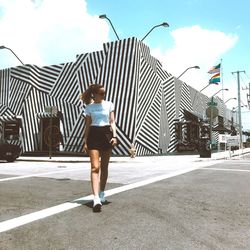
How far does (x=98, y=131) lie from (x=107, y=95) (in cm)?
2404

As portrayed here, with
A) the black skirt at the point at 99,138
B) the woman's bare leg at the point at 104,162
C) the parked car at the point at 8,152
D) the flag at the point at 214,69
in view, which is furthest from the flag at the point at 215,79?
the black skirt at the point at 99,138

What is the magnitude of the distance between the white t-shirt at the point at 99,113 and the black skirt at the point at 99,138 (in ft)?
0.25

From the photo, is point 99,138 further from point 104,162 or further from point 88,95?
point 88,95

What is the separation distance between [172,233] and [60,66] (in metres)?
29.5

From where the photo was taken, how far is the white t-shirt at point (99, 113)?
523cm

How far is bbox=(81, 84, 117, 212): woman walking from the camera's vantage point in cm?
511

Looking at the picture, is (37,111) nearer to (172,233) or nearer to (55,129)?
(55,129)

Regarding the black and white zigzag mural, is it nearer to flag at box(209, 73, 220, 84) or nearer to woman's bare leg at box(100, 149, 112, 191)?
flag at box(209, 73, 220, 84)

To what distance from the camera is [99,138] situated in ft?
17.0

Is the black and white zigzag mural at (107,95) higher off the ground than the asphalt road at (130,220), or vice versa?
the black and white zigzag mural at (107,95)

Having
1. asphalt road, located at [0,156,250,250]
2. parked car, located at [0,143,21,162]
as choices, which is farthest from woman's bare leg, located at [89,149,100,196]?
parked car, located at [0,143,21,162]

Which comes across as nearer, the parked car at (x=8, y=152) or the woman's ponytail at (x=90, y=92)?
the woman's ponytail at (x=90, y=92)

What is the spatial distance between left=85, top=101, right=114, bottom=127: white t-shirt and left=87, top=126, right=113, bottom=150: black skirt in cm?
7

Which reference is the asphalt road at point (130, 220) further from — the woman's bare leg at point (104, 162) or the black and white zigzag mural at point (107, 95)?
the black and white zigzag mural at point (107, 95)
